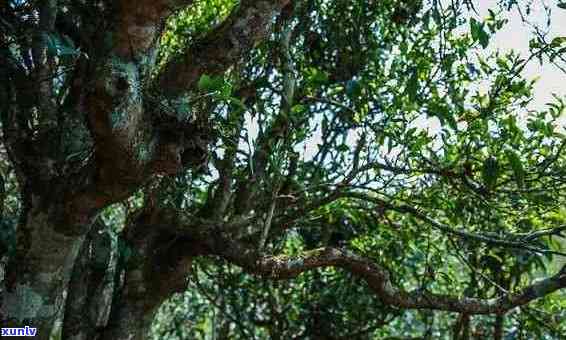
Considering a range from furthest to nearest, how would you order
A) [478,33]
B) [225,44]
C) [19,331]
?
1. [225,44]
2. [19,331]
3. [478,33]

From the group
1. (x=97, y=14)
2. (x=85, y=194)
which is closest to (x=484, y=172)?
(x=85, y=194)

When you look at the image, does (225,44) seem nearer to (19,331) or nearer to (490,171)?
(490,171)

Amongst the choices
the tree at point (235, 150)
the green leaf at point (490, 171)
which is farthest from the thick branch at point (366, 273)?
the green leaf at point (490, 171)

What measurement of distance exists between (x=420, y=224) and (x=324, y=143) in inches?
34.2

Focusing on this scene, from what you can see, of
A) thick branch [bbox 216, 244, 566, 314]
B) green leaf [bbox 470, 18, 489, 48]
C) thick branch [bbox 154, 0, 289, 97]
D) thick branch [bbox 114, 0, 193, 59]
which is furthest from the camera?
thick branch [bbox 216, 244, 566, 314]

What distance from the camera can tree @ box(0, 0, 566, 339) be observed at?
7.71ft

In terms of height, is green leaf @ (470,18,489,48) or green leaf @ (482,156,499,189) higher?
green leaf @ (470,18,489,48)

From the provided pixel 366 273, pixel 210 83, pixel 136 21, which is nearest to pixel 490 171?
pixel 366 273

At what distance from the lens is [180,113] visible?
7.49ft

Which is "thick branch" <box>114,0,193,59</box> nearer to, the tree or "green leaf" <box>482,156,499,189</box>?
the tree

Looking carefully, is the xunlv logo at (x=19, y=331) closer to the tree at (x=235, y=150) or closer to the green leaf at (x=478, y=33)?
the tree at (x=235, y=150)

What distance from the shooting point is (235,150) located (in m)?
3.27

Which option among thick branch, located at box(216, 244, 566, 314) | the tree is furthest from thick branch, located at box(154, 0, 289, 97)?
thick branch, located at box(216, 244, 566, 314)

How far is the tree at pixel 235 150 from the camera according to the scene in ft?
7.71
